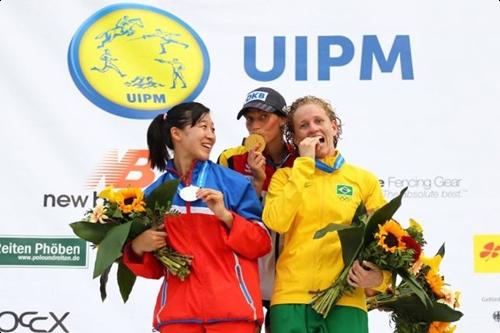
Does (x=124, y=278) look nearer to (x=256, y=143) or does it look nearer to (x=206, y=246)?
(x=206, y=246)

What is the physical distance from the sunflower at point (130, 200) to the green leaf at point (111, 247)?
64 mm

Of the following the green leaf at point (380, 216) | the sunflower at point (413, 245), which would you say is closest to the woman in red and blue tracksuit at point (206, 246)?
the green leaf at point (380, 216)

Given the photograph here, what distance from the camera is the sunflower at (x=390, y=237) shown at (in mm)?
2137

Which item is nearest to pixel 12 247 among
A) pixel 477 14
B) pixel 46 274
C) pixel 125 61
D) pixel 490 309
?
pixel 46 274

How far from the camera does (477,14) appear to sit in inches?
151

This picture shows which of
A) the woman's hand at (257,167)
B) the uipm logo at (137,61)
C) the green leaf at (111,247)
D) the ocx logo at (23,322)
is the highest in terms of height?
the uipm logo at (137,61)

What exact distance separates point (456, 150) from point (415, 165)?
0.70ft

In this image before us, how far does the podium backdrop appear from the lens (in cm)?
374

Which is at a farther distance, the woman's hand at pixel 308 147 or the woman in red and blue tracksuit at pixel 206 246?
the woman's hand at pixel 308 147

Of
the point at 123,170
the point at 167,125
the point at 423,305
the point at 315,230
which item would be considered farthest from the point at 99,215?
the point at 123,170

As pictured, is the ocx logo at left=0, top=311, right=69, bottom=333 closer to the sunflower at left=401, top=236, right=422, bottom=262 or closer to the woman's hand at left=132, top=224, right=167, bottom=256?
the woman's hand at left=132, top=224, right=167, bottom=256

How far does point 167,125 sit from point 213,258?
0.49 meters

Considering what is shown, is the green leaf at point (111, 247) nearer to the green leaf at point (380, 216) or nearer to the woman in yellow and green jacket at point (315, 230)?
the woman in yellow and green jacket at point (315, 230)

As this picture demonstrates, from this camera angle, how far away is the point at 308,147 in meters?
2.35
